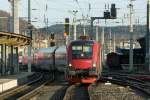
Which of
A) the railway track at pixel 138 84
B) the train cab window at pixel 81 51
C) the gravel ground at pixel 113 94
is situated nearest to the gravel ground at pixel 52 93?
the gravel ground at pixel 113 94

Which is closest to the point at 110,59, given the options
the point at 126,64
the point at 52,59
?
the point at 126,64

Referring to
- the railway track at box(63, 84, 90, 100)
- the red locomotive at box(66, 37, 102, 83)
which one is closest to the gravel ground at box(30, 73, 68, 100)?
the railway track at box(63, 84, 90, 100)

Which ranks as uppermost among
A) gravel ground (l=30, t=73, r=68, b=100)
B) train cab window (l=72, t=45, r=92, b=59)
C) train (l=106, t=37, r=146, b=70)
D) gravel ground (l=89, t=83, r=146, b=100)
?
train cab window (l=72, t=45, r=92, b=59)

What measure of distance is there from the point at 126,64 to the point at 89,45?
1587 inches

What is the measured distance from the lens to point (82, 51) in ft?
97.6

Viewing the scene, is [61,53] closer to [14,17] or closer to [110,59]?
[14,17]

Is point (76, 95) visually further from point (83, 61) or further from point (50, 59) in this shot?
point (50, 59)

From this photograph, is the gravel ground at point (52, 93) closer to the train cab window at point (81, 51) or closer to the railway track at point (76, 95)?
the railway track at point (76, 95)

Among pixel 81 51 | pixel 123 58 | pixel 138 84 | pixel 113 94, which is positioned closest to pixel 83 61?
pixel 81 51

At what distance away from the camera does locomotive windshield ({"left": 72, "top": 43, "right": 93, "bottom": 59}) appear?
2947 centimetres

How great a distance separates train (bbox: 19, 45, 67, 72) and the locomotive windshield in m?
11.7

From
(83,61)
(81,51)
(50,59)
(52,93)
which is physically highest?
(81,51)

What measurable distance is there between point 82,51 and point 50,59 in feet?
77.2

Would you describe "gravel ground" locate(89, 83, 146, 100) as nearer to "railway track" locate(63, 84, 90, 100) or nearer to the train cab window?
"railway track" locate(63, 84, 90, 100)
